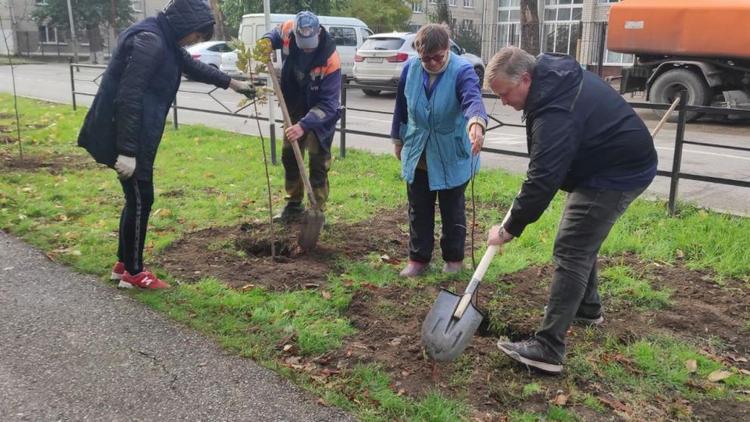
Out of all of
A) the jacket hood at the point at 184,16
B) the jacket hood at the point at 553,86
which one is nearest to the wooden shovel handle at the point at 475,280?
the jacket hood at the point at 553,86

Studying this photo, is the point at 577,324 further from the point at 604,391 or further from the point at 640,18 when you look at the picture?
the point at 640,18

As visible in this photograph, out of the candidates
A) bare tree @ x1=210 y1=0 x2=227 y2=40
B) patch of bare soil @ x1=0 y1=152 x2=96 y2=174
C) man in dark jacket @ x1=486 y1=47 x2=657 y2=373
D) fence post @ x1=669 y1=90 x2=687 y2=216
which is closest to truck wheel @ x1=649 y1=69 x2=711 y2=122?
fence post @ x1=669 y1=90 x2=687 y2=216

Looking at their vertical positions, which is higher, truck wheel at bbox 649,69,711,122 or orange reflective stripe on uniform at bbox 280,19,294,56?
orange reflective stripe on uniform at bbox 280,19,294,56

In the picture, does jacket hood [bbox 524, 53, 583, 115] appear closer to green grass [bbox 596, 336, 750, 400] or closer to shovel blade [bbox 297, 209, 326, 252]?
green grass [bbox 596, 336, 750, 400]

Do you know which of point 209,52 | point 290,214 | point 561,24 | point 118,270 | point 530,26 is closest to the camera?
point 118,270

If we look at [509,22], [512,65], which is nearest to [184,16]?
[512,65]

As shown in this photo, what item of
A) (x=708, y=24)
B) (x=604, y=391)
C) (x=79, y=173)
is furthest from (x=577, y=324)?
(x=708, y=24)

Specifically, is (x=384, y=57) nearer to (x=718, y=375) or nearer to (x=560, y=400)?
(x=718, y=375)

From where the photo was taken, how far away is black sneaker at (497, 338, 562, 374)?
3301 mm

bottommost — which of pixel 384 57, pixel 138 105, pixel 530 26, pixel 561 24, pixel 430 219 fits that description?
pixel 430 219

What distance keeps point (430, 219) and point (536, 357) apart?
5.21 feet

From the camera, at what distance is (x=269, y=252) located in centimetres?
526

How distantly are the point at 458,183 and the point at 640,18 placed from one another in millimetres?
11253

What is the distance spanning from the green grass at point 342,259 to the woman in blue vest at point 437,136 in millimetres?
303
